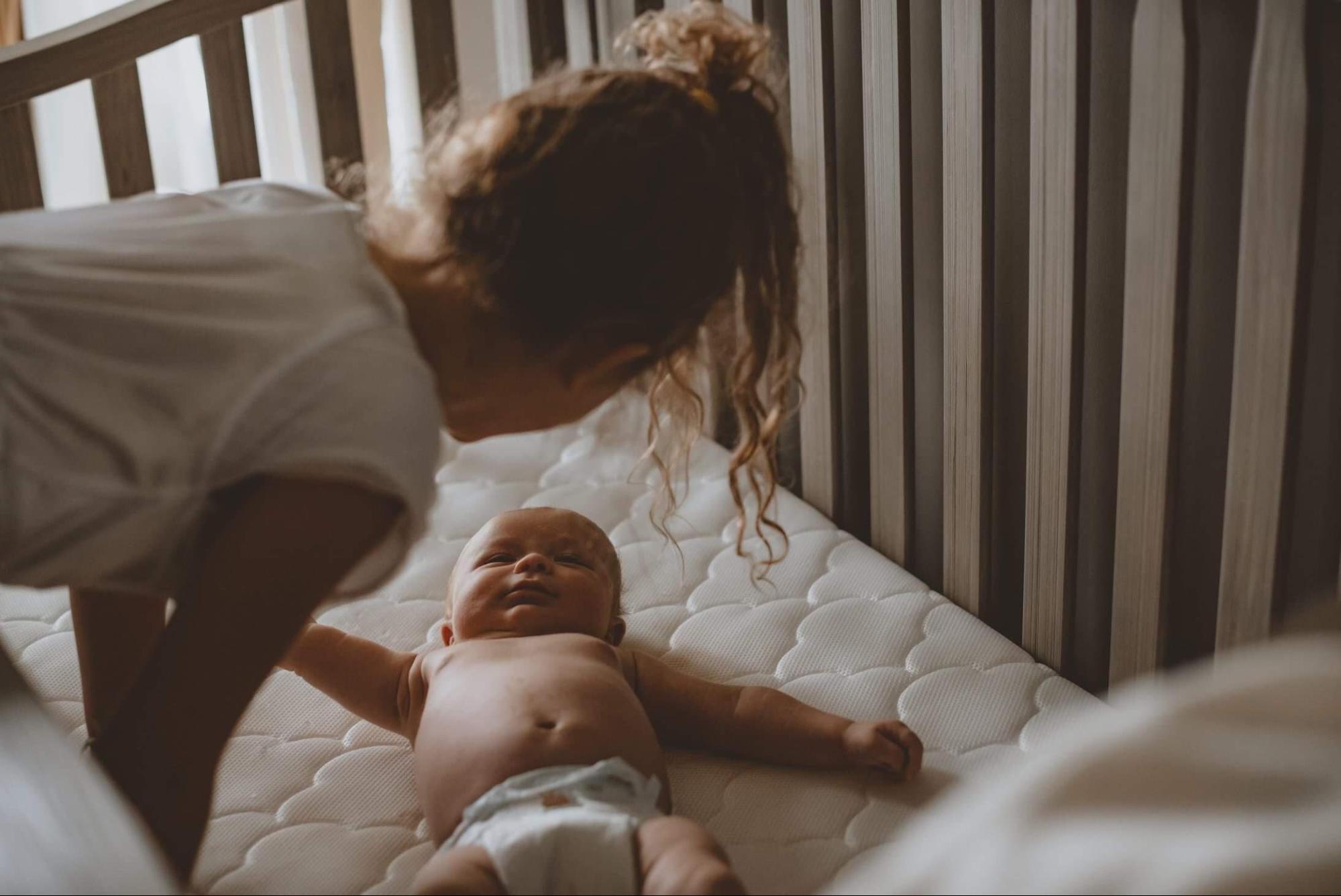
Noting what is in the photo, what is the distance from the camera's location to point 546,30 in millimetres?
1780

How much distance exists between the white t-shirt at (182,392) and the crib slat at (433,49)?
1003 mm

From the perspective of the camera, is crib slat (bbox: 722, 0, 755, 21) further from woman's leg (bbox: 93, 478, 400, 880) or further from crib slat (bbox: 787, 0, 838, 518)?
woman's leg (bbox: 93, 478, 400, 880)

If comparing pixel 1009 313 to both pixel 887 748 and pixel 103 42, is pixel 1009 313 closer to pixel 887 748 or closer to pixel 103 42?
pixel 887 748

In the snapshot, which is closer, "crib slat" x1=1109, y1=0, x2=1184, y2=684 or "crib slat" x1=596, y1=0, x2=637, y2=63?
"crib slat" x1=1109, y1=0, x2=1184, y2=684

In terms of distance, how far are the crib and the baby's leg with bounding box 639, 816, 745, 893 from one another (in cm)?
10

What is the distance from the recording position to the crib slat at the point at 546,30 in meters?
1.77

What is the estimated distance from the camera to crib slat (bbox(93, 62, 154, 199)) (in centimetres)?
155

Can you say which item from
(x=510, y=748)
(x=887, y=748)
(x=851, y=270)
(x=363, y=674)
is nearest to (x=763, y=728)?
(x=887, y=748)

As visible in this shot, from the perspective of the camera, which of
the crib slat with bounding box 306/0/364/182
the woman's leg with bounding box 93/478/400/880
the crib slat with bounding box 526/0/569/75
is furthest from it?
the crib slat with bounding box 526/0/569/75

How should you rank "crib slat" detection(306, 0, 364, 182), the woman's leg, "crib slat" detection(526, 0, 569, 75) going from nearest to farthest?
the woman's leg, "crib slat" detection(306, 0, 364, 182), "crib slat" detection(526, 0, 569, 75)

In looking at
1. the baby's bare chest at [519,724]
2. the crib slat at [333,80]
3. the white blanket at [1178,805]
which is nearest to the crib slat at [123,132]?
the crib slat at [333,80]

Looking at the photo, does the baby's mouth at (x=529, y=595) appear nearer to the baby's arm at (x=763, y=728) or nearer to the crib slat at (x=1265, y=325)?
the baby's arm at (x=763, y=728)

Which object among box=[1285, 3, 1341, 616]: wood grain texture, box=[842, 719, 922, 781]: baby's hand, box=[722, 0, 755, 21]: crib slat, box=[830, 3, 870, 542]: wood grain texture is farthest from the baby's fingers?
box=[722, 0, 755, 21]: crib slat

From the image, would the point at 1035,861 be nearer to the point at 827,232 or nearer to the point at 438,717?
the point at 438,717
